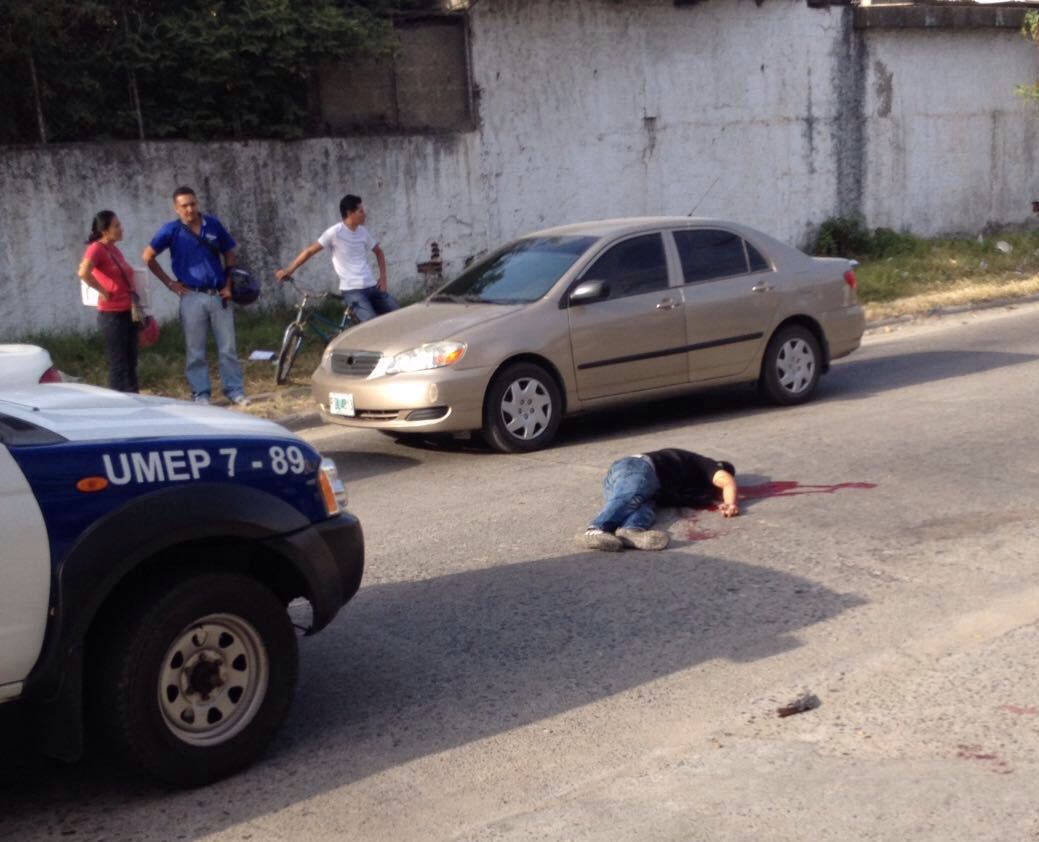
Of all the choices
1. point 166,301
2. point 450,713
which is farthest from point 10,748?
point 166,301

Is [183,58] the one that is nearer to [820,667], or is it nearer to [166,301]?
[166,301]

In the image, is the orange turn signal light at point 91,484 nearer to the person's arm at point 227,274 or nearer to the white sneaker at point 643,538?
the white sneaker at point 643,538

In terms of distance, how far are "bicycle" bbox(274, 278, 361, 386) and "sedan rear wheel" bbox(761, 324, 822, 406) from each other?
3.96 meters

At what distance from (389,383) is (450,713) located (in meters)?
4.58

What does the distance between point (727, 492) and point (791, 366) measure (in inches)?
149

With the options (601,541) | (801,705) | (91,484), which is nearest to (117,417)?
(91,484)

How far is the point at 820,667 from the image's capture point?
17.6ft

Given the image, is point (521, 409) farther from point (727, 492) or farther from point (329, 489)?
point (329, 489)

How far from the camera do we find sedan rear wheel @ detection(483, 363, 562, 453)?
950 cm

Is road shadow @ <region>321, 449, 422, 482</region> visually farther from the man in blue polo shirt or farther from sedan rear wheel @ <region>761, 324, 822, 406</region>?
sedan rear wheel @ <region>761, 324, 822, 406</region>

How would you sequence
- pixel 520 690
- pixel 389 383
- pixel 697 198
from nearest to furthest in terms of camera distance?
1. pixel 520 690
2. pixel 389 383
3. pixel 697 198

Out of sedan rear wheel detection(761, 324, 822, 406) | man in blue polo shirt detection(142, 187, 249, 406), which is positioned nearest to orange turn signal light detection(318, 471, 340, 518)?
sedan rear wheel detection(761, 324, 822, 406)

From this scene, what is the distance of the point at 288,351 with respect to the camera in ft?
41.9

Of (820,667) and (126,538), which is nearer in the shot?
(126,538)
